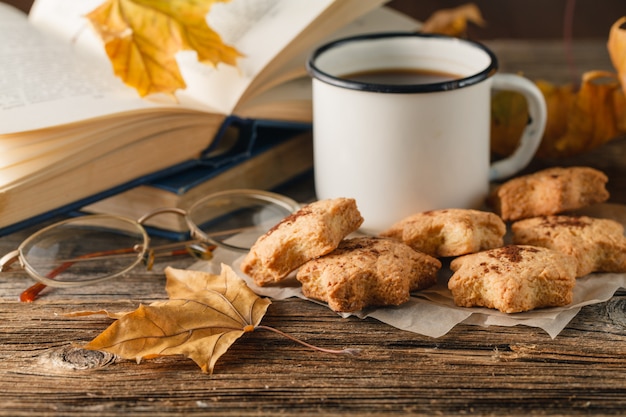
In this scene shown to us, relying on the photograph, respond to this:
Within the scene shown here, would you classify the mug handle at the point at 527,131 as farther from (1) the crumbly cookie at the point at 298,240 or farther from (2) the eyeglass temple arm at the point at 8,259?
(2) the eyeglass temple arm at the point at 8,259

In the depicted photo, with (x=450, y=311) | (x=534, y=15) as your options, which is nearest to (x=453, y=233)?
(x=450, y=311)

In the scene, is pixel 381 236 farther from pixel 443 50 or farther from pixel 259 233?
pixel 443 50

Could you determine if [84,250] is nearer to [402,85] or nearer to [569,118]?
[402,85]

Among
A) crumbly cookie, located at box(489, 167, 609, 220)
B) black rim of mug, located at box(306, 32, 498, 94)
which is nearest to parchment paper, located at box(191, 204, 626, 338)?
crumbly cookie, located at box(489, 167, 609, 220)

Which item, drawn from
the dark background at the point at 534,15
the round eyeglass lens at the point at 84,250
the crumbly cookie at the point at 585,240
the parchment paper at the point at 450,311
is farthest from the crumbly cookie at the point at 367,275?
the dark background at the point at 534,15

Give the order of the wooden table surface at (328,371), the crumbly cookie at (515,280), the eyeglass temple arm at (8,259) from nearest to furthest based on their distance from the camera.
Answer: the wooden table surface at (328,371), the crumbly cookie at (515,280), the eyeglass temple arm at (8,259)

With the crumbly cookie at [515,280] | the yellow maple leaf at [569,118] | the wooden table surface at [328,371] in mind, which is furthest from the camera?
the yellow maple leaf at [569,118]

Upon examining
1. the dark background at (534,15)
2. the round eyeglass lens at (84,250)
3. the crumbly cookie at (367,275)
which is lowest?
the dark background at (534,15)
